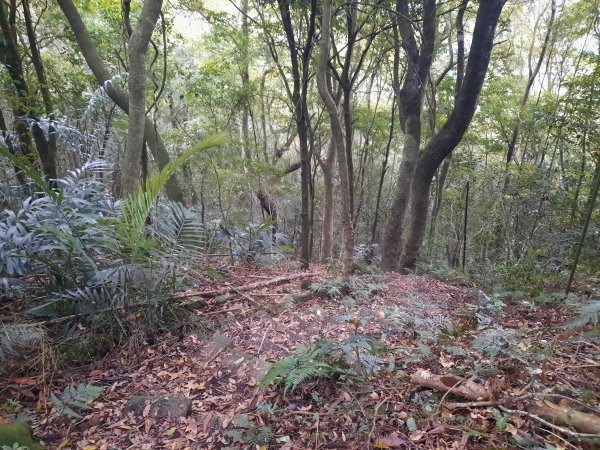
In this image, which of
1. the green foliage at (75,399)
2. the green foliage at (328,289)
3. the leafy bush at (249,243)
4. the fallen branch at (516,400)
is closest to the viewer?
the fallen branch at (516,400)

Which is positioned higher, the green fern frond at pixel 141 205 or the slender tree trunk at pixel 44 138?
the slender tree trunk at pixel 44 138

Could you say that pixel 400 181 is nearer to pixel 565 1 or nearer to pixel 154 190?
pixel 154 190

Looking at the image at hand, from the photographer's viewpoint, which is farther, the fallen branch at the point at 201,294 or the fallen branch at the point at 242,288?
the fallen branch at the point at 242,288

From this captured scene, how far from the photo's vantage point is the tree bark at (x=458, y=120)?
4791 mm

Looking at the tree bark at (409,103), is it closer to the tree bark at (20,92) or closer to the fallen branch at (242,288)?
the fallen branch at (242,288)

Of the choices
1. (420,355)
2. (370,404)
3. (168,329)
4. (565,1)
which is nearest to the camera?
(370,404)

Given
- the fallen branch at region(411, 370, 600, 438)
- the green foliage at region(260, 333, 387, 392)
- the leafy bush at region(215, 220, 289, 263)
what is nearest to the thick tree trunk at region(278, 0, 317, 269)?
the leafy bush at region(215, 220, 289, 263)

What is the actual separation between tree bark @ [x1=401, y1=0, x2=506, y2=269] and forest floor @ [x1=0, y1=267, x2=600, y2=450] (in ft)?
9.82

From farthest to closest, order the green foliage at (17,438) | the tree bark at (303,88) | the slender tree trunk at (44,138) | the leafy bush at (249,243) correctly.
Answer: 1. the slender tree trunk at (44,138)
2. the leafy bush at (249,243)
3. the tree bark at (303,88)
4. the green foliage at (17,438)

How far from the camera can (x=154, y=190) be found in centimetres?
319

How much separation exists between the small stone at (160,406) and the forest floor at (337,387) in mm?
29

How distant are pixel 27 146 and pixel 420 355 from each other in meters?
7.22

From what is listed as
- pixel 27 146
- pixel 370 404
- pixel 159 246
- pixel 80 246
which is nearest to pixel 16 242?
pixel 80 246

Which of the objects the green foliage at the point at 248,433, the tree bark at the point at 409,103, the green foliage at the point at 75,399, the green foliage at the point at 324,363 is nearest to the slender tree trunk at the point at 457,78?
the tree bark at the point at 409,103
